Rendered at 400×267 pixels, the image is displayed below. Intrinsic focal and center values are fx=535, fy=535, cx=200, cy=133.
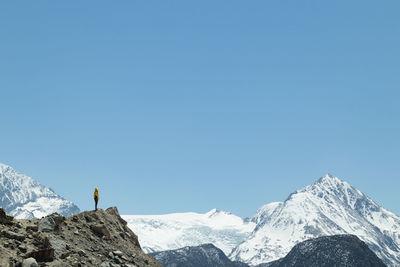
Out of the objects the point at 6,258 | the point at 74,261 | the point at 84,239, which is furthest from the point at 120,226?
the point at 6,258

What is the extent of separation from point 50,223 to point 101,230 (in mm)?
8275

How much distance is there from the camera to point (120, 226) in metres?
69.1

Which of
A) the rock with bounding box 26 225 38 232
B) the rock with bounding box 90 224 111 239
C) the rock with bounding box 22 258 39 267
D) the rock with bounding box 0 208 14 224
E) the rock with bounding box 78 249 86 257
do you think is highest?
the rock with bounding box 90 224 111 239

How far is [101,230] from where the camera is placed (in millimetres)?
60844

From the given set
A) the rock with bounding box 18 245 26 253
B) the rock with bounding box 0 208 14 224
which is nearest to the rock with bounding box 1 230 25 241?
the rock with bounding box 18 245 26 253

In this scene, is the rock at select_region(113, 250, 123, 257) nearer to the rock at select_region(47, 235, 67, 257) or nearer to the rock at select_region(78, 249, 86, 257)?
the rock at select_region(78, 249, 86, 257)

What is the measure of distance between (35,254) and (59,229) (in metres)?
8.43

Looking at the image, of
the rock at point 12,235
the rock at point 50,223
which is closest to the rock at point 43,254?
the rock at point 12,235

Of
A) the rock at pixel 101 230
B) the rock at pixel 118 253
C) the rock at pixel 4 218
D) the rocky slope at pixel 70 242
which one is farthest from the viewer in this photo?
the rock at pixel 101 230

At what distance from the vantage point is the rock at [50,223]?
52.9m

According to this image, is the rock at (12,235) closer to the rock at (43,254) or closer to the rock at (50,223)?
the rock at (43,254)

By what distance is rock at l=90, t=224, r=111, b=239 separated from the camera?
199 feet

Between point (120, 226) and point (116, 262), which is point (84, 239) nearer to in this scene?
point (116, 262)

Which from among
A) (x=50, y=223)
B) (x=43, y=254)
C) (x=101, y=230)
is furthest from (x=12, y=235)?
(x=101, y=230)
